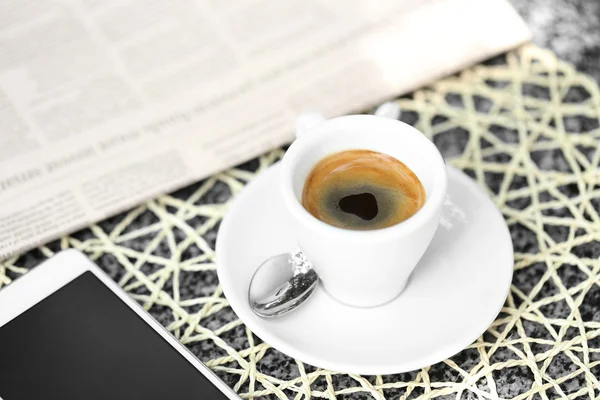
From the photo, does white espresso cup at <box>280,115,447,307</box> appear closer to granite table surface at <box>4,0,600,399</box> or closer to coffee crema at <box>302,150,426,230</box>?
coffee crema at <box>302,150,426,230</box>

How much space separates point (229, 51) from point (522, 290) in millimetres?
347

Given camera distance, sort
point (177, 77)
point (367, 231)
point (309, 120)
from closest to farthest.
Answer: point (367, 231), point (309, 120), point (177, 77)

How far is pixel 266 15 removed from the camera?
0.65 meters

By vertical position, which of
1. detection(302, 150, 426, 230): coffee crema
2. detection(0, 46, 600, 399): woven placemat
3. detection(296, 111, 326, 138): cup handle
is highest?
detection(296, 111, 326, 138): cup handle

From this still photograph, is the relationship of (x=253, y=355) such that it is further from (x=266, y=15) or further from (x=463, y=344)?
(x=266, y=15)

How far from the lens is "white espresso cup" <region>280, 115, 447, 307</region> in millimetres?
390

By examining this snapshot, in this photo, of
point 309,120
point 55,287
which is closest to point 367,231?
point 309,120

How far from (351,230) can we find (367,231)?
0.01m

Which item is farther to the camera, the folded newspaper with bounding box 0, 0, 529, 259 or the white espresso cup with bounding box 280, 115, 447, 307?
the folded newspaper with bounding box 0, 0, 529, 259

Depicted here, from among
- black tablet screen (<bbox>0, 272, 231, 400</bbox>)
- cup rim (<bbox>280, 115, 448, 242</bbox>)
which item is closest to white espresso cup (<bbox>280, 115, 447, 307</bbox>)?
cup rim (<bbox>280, 115, 448, 242</bbox>)

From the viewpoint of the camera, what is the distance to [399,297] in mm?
473

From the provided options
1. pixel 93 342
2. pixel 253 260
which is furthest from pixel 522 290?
pixel 93 342

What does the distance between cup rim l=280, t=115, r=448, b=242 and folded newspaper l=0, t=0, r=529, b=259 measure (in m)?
0.17

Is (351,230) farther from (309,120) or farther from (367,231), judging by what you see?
(309,120)
